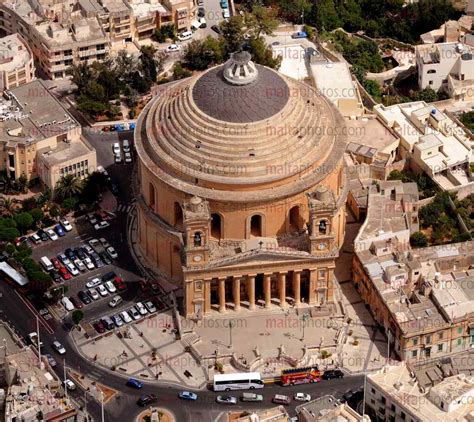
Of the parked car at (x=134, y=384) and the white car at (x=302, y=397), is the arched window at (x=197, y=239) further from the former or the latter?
the white car at (x=302, y=397)

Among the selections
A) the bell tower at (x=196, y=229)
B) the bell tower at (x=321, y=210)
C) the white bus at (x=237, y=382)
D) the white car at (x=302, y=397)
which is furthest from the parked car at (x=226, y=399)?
the bell tower at (x=321, y=210)

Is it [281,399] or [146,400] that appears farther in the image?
[281,399]

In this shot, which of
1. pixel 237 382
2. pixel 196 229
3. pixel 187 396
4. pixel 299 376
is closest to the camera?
pixel 187 396

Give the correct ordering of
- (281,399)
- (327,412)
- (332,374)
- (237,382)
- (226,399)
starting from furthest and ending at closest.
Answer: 1. (332,374)
2. (237,382)
3. (226,399)
4. (281,399)
5. (327,412)

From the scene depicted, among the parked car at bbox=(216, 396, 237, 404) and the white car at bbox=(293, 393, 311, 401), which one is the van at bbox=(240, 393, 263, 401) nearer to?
the parked car at bbox=(216, 396, 237, 404)

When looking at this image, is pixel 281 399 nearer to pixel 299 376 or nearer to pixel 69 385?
pixel 299 376

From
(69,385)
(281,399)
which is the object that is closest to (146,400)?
(69,385)

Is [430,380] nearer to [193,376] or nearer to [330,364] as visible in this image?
[330,364]
